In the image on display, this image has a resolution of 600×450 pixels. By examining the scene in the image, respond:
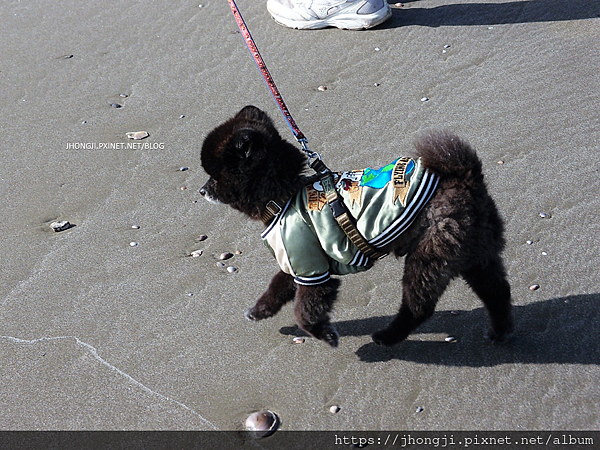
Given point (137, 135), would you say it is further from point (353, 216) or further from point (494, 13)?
point (494, 13)

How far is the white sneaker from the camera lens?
7.09 metres

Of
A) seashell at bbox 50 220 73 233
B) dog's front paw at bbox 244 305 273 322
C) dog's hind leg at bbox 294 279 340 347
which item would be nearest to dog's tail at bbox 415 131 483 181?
dog's hind leg at bbox 294 279 340 347

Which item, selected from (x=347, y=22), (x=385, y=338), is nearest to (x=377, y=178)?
(x=385, y=338)

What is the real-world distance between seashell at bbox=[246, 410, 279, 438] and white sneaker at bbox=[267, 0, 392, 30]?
16.9 ft

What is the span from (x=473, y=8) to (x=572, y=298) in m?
4.76

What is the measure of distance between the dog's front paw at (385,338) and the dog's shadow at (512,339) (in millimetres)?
113

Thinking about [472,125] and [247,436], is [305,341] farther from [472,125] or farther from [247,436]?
[472,125]

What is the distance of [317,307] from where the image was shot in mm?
3436

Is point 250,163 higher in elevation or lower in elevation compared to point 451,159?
higher

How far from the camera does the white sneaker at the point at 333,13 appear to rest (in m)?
7.09

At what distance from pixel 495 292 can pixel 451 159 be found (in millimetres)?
805

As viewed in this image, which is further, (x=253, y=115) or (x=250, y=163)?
(x=253, y=115)

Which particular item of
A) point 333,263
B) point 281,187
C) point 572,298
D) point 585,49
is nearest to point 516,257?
point 572,298

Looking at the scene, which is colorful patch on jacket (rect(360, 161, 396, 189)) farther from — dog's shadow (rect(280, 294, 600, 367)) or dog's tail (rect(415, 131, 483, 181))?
dog's shadow (rect(280, 294, 600, 367))
